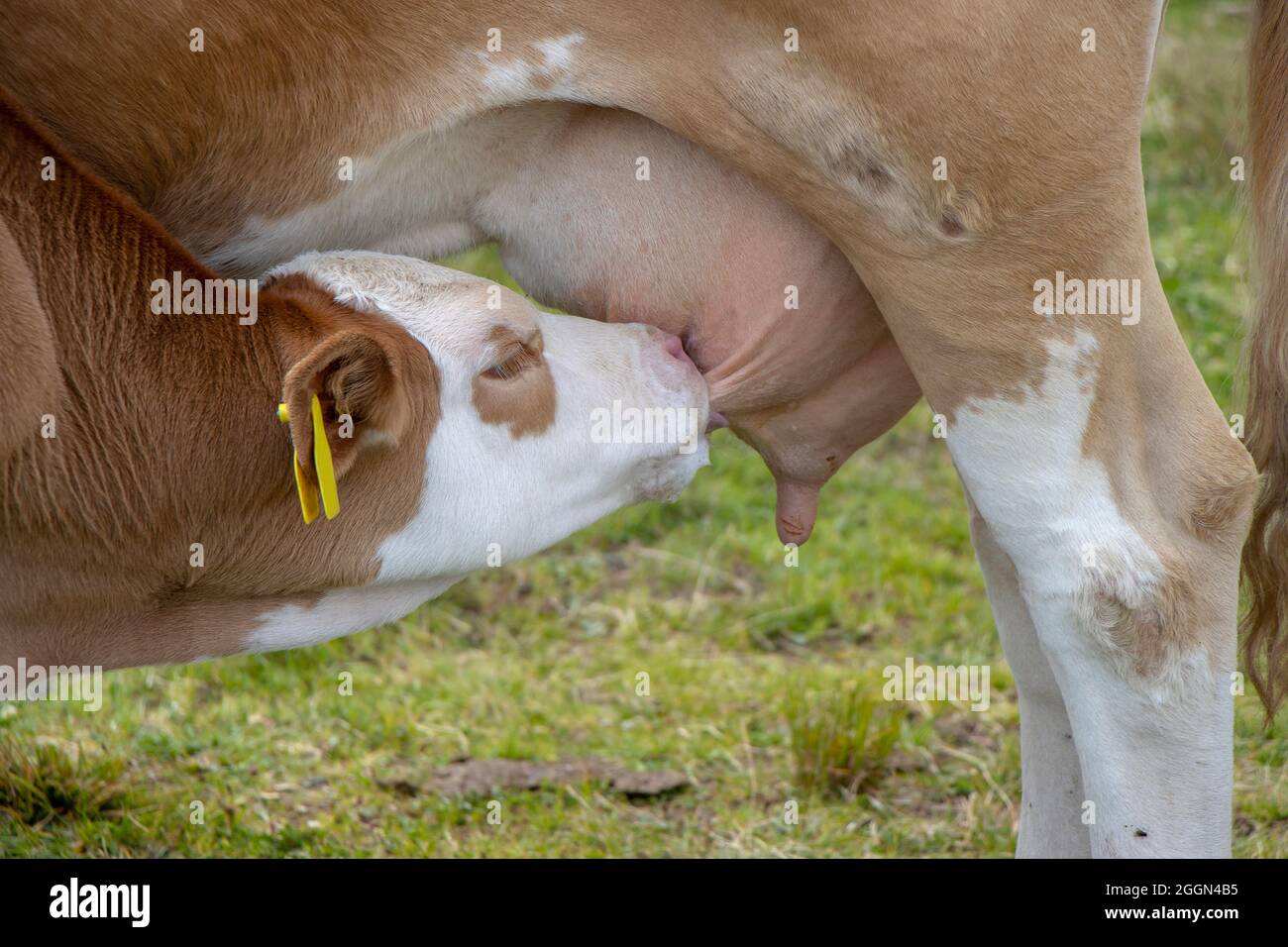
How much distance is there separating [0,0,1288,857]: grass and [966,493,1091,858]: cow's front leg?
400 mm

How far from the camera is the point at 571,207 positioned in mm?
2988

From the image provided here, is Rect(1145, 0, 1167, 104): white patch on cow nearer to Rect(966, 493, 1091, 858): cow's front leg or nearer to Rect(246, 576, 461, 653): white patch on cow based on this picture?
Rect(966, 493, 1091, 858): cow's front leg

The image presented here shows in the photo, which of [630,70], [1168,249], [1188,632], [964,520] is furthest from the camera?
[1168,249]

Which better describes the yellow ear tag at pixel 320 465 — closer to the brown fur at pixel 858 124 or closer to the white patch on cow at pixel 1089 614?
the brown fur at pixel 858 124

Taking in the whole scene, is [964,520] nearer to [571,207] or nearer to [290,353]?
[571,207]

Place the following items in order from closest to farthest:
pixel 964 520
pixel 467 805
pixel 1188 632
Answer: pixel 1188 632 < pixel 467 805 < pixel 964 520

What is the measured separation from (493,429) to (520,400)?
0.24 feet

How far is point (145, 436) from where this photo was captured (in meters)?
2.73

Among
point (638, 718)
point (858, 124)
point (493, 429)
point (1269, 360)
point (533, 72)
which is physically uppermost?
point (533, 72)

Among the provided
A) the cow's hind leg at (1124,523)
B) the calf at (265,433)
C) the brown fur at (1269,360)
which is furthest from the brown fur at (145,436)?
the brown fur at (1269,360)

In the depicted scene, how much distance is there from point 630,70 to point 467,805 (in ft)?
6.57

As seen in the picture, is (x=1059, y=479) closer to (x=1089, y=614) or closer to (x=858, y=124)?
(x=1089, y=614)

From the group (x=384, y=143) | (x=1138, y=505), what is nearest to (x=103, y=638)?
(x=384, y=143)

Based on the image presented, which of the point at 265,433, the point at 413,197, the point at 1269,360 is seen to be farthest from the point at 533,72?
the point at 1269,360
